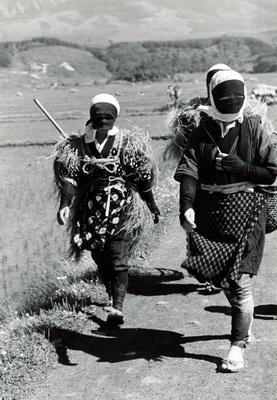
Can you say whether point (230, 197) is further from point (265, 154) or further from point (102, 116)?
point (102, 116)

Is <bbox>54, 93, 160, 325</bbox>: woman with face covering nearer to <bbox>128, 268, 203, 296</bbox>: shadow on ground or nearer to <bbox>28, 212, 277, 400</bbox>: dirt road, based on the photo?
<bbox>28, 212, 277, 400</bbox>: dirt road

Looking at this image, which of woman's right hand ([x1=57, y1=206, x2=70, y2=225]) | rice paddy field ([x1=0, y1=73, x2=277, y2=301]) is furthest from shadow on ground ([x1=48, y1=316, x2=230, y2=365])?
rice paddy field ([x1=0, y1=73, x2=277, y2=301])

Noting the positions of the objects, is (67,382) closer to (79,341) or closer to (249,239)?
(79,341)

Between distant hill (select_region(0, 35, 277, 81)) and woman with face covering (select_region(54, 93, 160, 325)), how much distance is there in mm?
41451

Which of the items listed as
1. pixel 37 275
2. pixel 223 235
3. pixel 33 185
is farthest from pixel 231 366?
pixel 33 185

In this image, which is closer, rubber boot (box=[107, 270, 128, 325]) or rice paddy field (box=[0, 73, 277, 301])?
rubber boot (box=[107, 270, 128, 325])

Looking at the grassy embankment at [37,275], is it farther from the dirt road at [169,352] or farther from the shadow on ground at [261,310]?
the shadow on ground at [261,310]

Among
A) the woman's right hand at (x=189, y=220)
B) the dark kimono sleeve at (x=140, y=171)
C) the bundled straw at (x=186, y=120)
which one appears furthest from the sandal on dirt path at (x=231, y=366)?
the bundled straw at (x=186, y=120)

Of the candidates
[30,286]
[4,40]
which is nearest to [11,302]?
[30,286]

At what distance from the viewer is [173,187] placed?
980 cm

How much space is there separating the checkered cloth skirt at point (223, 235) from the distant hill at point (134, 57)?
140ft

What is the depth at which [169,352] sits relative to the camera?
4.34m

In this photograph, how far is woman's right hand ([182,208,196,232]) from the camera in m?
3.77

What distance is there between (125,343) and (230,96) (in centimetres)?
184
